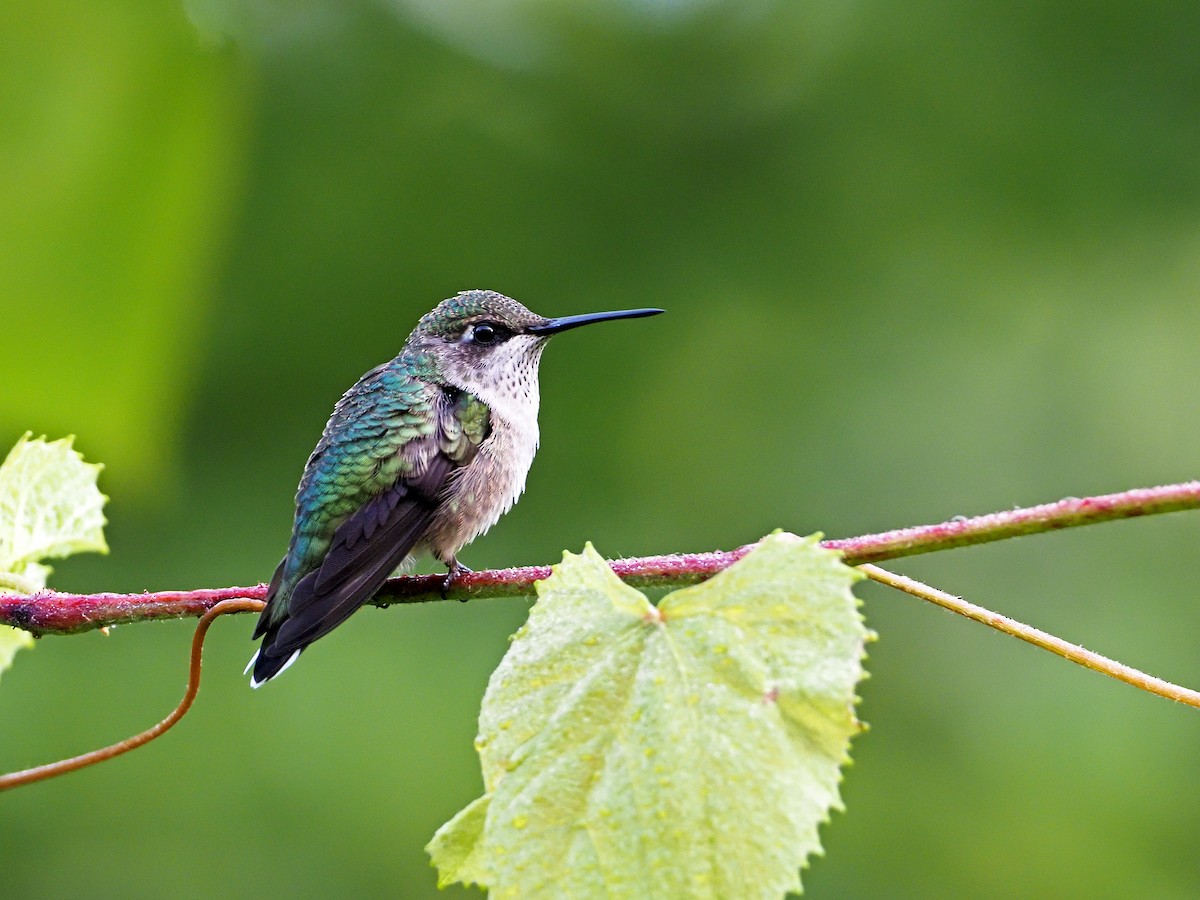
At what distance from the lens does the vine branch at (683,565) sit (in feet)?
4.05

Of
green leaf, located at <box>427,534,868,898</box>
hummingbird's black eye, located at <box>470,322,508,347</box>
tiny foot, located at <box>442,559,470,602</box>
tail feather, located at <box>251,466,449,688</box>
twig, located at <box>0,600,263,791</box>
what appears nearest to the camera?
green leaf, located at <box>427,534,868,898</box>

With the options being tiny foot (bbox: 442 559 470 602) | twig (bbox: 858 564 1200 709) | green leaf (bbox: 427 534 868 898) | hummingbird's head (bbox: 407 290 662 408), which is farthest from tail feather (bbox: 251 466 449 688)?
twig (bbox: 858 564 1200 709)

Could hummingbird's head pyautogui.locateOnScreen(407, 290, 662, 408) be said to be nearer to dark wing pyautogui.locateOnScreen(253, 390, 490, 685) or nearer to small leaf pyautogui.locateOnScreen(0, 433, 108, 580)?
dark wing pyautogui.locateOnScreen(253, 390, 490, 685)

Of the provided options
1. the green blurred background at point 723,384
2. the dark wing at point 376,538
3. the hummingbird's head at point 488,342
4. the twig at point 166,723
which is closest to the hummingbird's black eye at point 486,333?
the hummingbird's head at point 488,342

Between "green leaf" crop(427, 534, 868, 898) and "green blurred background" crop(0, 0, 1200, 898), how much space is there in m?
4.13

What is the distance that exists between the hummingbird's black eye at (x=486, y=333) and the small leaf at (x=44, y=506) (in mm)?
1323

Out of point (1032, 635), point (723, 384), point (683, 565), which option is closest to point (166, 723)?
point (683, 565)

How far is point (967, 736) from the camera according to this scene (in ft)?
22.2

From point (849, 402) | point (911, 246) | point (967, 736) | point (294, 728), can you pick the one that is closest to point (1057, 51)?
point (911, 246)

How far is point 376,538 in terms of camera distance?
8.23 ft

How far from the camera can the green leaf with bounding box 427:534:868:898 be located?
1152mm

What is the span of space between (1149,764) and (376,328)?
472 centimetres

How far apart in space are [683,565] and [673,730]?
31 centimetres

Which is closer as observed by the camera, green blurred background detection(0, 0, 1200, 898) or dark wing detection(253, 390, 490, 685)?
dark wing detection(253, 390, 490, 685)
